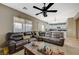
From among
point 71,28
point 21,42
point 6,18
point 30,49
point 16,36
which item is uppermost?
point 6,18

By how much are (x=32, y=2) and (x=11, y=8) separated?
50 cm

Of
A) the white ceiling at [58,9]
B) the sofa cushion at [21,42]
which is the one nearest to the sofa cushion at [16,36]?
the sofa cushion at [21,42]

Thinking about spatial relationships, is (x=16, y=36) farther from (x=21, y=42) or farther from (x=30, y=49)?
(x=30, y=49)

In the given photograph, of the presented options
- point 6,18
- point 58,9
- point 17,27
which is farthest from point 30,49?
point 58,9

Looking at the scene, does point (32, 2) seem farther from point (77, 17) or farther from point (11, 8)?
point (77, 17)

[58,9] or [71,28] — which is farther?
[71,28]

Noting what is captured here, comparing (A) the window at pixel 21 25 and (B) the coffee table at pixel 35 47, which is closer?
(B) the coffee table at pixel 35 47

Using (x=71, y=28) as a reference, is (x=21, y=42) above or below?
below

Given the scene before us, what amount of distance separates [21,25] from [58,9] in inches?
37.6

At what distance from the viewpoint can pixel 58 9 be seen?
1962 millimetres

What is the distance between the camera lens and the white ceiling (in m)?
1.86

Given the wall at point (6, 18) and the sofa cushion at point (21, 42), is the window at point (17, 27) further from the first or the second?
the sofa cushion at point (21, 42)

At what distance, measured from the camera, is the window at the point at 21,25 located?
80.2 inches

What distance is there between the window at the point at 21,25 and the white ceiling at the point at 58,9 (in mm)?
225
